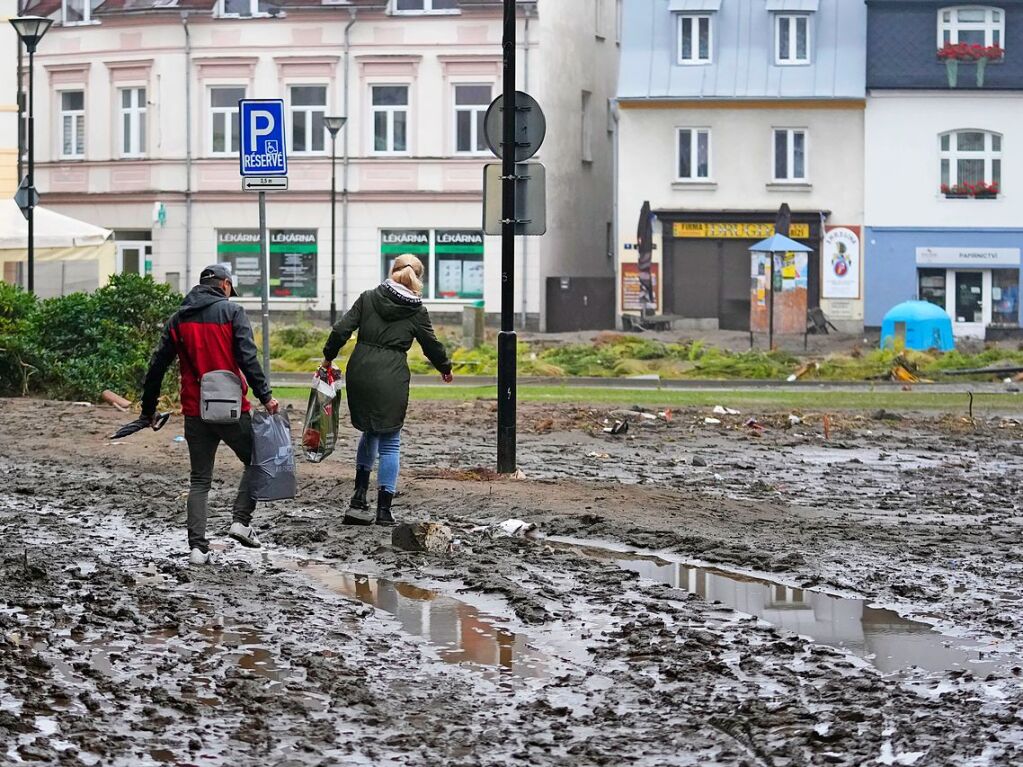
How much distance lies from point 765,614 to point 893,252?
41.4 m

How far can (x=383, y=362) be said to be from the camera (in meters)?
11.7

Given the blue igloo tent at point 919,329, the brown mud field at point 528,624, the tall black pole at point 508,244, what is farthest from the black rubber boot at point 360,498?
the blue igloo tent at point 919,329

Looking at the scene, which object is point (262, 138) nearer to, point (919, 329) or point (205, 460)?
point (205, 460)

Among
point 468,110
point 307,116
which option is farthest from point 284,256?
point 468,110

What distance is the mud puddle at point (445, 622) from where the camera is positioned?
24.9ft

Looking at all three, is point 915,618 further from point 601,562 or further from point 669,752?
point 669,752

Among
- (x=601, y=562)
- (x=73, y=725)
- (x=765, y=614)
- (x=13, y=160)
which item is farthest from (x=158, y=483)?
(x=13, y=160)

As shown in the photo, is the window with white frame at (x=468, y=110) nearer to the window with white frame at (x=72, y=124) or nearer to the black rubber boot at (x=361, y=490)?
the window with white frame at (x=72, y=124)

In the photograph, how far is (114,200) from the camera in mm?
51750

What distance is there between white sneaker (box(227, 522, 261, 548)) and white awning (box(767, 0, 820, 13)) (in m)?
41.1

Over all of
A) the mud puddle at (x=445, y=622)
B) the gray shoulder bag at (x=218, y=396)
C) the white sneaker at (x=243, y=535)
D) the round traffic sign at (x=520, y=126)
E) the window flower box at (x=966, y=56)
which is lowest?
the mud puddle at (x=445, y=622)

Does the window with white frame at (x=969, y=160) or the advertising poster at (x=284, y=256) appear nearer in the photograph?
the window with white frame at (x=969, y=160)

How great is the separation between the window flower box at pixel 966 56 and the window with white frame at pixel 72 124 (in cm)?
2401

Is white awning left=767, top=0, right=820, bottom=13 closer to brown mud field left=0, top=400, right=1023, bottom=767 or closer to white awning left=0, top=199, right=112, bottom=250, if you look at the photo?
white awning left=0, top=199, right=112, bottom=250
